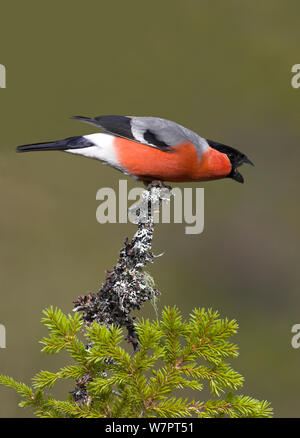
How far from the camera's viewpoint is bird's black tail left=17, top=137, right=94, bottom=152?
122cm

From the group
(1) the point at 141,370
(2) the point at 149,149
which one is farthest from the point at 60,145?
(1) the point at 141,370

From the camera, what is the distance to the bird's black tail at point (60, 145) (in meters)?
1.22

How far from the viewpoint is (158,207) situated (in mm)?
1124

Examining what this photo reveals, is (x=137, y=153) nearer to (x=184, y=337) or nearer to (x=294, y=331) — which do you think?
(x=184, y=337)

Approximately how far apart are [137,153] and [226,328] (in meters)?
0.52

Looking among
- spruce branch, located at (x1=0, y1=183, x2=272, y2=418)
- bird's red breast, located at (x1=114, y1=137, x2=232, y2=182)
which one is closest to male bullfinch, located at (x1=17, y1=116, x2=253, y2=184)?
bird's red breast, located at (x1=114, y1=137, x2=232, y2=182)

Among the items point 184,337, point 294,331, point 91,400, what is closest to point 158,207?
point 184,337

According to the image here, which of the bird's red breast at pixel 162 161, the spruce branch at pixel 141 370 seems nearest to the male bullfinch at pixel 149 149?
the bird's red breast at pixel 162 161

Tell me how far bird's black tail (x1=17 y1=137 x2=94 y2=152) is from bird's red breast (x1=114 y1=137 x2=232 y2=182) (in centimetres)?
8

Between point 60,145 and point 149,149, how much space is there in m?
0.21

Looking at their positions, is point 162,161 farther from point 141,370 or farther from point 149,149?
point 141,370

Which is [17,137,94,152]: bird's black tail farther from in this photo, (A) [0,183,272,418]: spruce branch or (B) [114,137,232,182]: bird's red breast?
(A) [0,183,272,418]: spruce branch

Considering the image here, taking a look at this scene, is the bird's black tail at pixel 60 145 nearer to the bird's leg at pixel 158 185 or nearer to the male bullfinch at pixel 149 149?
the male bullfinch at pixel 149 149

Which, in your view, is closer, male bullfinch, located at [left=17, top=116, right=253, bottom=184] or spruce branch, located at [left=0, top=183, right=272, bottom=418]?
spruce branch, located at [left=0, top=183, right=272, bottom=418]
